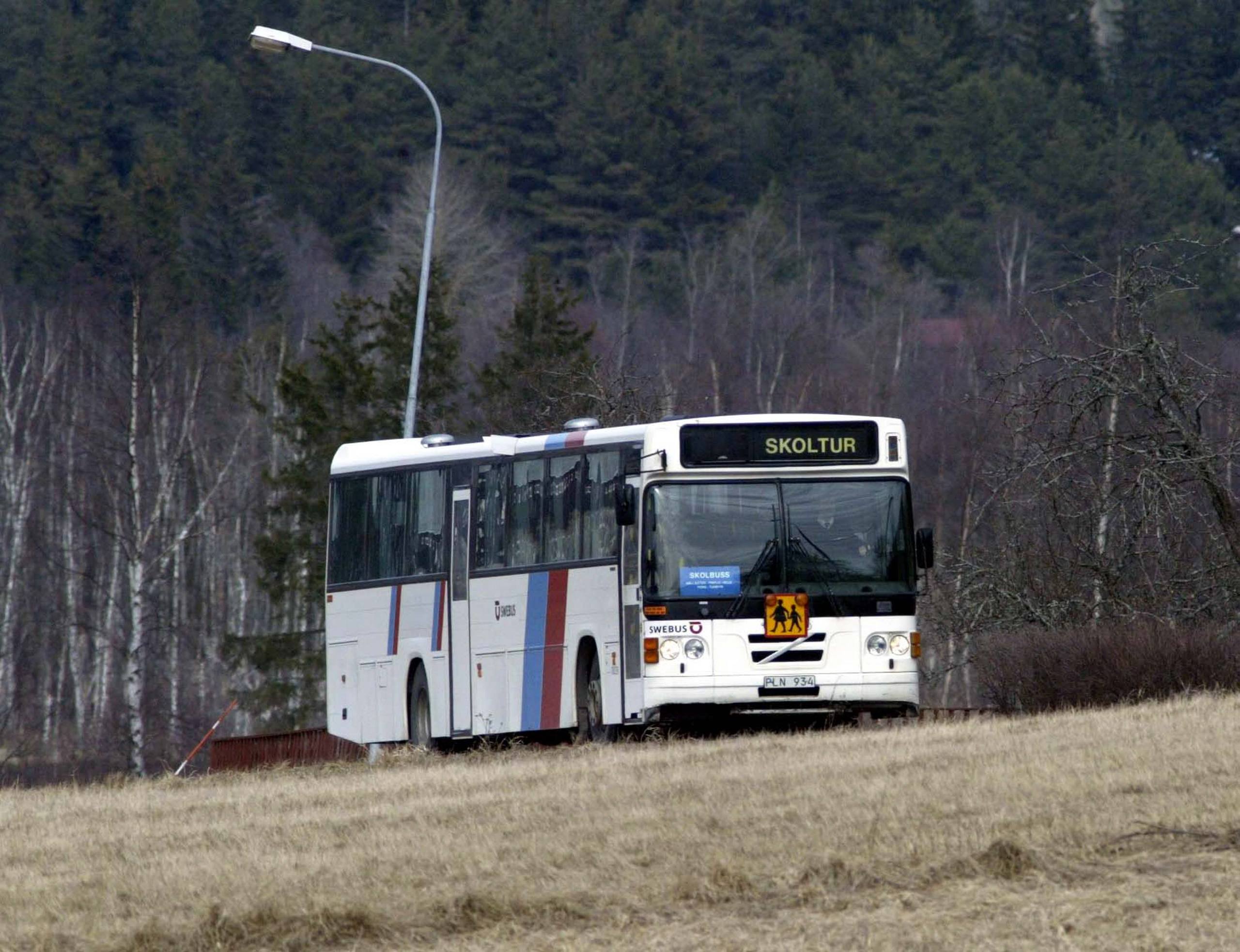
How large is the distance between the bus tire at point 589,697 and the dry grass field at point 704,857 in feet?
13.8

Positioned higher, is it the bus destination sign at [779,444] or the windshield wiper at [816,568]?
the bus destination sign at [779,444]

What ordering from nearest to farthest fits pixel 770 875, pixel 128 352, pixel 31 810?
pixel 770 875
pixel 31 810
pixel 128 352

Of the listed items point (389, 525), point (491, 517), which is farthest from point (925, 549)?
point (389, 525)

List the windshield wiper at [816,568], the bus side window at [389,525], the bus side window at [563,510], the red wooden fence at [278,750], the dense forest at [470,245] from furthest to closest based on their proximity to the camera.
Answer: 1. the dense forest at [470,245]
2. the red wooden fence at [278,750]
3. the bus side window at [389,525]
4. the bus side window at [563,510]
5. the windshield wiper at [816,568]

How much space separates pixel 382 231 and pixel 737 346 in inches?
837

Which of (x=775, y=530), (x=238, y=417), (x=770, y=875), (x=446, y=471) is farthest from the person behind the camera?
(x=238, y=417)

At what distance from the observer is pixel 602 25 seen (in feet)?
359

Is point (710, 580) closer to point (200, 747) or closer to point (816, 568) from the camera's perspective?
point (816, 568)

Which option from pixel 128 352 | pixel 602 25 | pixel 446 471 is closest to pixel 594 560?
pixel 446 471

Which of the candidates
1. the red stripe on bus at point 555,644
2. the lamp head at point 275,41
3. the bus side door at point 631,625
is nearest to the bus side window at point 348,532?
the red stripe on bus at point 555,644

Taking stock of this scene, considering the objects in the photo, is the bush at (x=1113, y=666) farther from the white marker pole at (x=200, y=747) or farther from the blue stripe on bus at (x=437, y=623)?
the white marker pole at (x=200, y=747)

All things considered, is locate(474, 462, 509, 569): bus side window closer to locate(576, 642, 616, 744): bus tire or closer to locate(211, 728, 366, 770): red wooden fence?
locate(576, 642, 616, 744): bus tire

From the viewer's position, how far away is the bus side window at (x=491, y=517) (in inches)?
902

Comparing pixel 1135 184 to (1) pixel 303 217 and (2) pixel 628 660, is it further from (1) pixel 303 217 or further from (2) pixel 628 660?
(2) pixel 628 660
